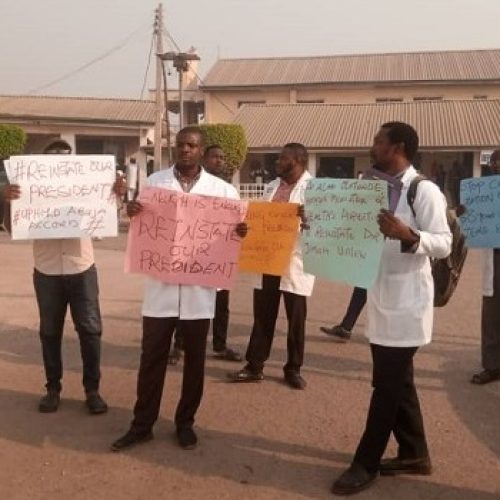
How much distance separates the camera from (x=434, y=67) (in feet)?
129

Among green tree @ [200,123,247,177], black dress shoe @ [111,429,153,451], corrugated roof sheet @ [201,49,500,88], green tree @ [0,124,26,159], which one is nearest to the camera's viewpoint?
black dress shoe @ [111,429,153,451]

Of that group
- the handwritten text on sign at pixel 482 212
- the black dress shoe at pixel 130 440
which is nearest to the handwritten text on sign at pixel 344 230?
the black dress shoe at pixel 130 440

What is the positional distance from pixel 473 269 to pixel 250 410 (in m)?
9.10

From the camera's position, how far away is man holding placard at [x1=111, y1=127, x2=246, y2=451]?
13.5ft

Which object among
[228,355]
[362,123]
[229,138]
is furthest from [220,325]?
[362,123]

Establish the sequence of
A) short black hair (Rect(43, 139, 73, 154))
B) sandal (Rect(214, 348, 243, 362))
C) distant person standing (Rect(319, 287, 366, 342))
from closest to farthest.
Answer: short black hair (Rect(43, 139, 73, 154)) → sandal (Rect(214, 348, 243, 362)) → distant person standing (Rect(319, 287, 366, 342))

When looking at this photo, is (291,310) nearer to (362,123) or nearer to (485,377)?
(485,377)

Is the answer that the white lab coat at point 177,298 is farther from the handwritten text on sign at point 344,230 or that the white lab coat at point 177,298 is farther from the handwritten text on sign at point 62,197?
the handwritten text on sign at point 344,230

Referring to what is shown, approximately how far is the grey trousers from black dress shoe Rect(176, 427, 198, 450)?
106 inches

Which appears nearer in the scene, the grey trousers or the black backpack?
the black backpack

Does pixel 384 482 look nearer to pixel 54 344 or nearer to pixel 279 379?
pixel 279 379

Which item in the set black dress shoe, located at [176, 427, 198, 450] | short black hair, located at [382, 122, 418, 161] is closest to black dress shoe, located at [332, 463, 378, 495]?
black dress shoe, located at [176, 427, 198, 450]

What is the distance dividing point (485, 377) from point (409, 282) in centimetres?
243

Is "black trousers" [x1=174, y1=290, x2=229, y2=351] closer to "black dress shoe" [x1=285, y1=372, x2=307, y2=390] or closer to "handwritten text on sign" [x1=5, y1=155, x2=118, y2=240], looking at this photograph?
"black dress shoe" [x1=285, y1=372, x2=307, y2=390]
